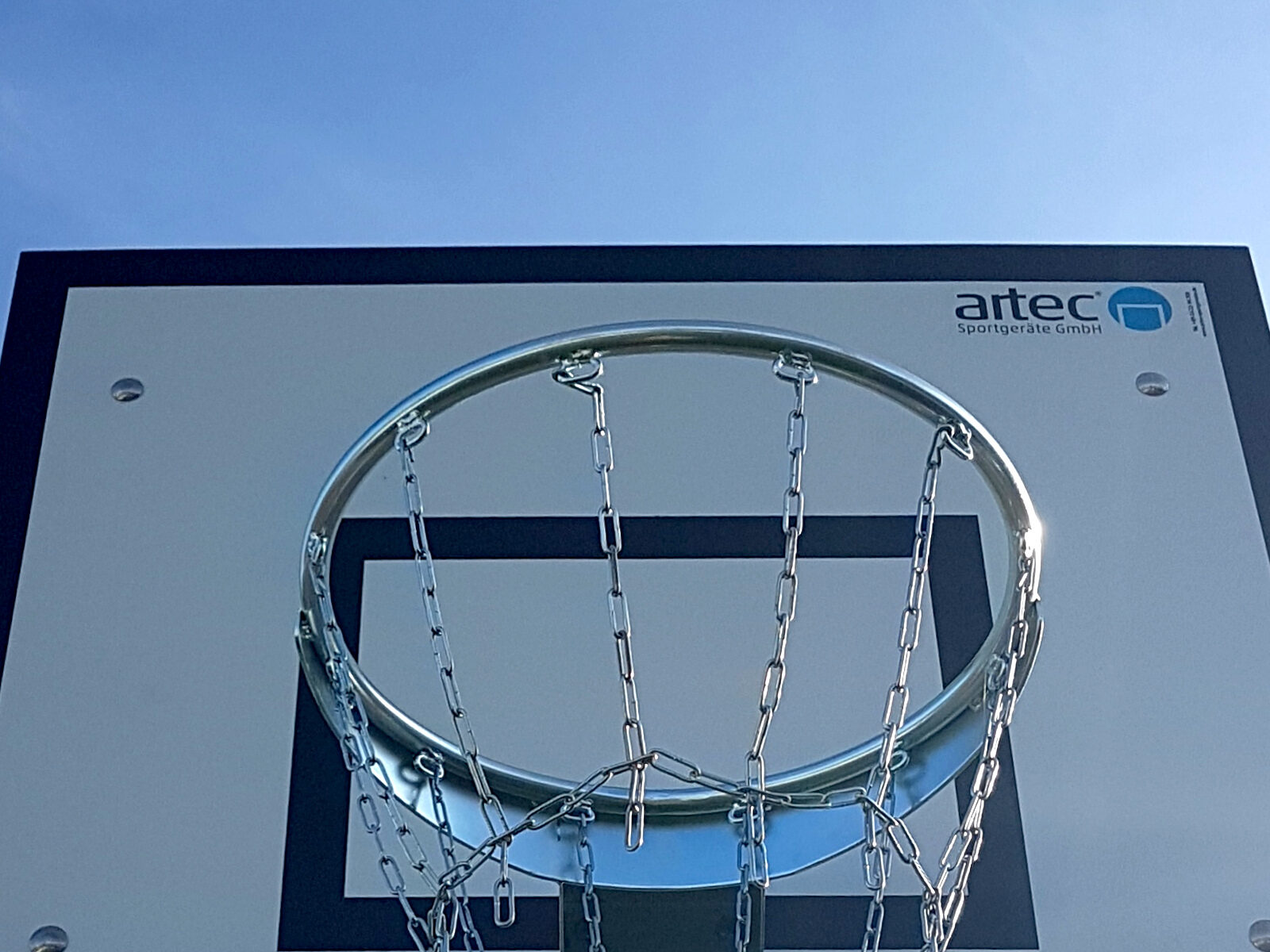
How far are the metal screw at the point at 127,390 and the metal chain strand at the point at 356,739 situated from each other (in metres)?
0.84

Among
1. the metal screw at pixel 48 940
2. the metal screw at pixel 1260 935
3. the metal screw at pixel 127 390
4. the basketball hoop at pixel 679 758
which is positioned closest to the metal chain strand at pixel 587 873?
the basketball hoop at pixel 679 758

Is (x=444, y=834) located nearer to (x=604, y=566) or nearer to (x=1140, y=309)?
(x=604, y=566)

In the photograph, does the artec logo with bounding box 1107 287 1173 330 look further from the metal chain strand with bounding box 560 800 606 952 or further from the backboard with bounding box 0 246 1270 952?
the metal chain strand with bounding box 560 800 606 952

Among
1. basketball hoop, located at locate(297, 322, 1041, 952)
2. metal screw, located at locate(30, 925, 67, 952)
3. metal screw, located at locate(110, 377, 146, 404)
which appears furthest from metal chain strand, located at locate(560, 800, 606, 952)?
metal screw, located at locate(110, 377, 146, 404)

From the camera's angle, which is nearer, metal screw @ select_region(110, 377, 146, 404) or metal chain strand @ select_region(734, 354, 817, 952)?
metal chain strand @ select_region(734, 354, 817, 952)

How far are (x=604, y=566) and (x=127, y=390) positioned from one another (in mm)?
883

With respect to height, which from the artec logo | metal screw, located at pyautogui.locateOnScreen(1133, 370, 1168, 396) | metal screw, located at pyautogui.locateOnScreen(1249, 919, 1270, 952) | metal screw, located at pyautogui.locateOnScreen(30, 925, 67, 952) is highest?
the artec logo

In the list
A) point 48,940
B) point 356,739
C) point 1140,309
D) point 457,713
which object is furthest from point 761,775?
point 1140,309

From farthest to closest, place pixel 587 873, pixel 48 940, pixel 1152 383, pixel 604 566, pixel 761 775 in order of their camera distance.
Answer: pixel 1152 383, pixel 604 566, pixel 48 940, pixel 761 775, pixel 587 873

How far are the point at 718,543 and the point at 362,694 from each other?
2.35 ft

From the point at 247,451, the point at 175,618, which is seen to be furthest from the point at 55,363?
the point at 175,618

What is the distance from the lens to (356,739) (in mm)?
2189

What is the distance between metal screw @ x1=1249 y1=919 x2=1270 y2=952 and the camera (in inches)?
91.2

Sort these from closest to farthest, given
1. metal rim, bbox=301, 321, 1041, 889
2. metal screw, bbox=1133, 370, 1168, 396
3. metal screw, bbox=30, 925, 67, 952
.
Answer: metal rim, bbox=301, 321, 1041, 889 → metal screw, bbox=30, 925, 67, 952 → metal screw, bbox=1133, 370, 1168, 396
